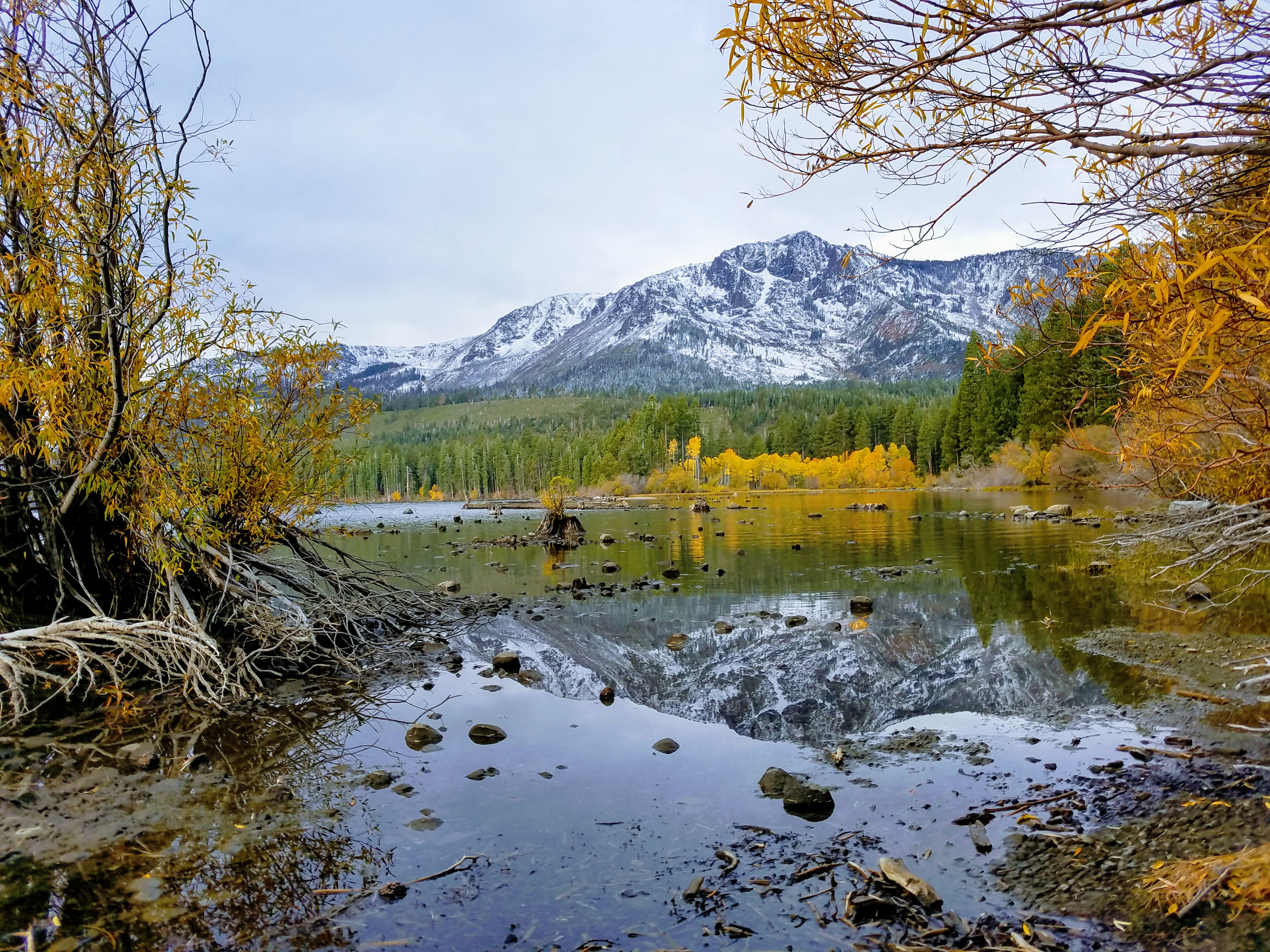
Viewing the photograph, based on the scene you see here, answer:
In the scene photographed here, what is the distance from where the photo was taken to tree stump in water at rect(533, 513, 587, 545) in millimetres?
36281

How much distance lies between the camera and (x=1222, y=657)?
33.0ft

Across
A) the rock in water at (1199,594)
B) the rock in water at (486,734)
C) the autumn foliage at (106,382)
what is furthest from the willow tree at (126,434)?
the rock in water at (1199,594)

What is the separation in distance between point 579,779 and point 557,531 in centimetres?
2962

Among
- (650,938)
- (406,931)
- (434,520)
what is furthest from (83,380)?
(434,520)

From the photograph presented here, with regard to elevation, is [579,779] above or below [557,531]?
above

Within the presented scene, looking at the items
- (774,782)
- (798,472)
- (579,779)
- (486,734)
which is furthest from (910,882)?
(798,472)

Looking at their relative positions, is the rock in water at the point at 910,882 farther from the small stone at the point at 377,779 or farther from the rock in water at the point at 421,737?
the rock in water at the point at 421,737

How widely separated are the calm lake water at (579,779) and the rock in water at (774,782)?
209 millimetres

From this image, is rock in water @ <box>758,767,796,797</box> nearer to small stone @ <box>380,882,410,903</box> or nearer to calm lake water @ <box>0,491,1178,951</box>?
calm lake water @ <box>0,491,1178,951</box>

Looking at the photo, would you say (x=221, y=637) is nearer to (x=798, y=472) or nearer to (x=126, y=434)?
(x=126, y=434)

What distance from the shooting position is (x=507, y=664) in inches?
472

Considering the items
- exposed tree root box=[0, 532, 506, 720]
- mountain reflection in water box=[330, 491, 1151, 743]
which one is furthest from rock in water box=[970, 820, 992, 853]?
exposed tree root box=[0, 532, 506, 720]

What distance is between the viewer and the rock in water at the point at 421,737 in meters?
8.40

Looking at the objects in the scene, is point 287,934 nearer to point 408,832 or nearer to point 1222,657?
point 408,832
